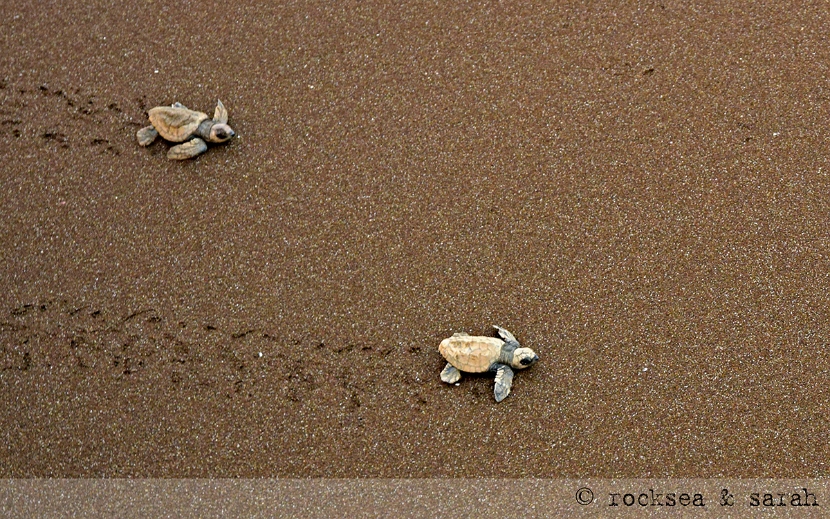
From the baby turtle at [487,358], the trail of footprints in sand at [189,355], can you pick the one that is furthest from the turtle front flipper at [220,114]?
the baby turtle at [487,358]

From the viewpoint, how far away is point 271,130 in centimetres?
270

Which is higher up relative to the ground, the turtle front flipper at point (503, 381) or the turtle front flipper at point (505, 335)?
the turtle front flipper at point (505, 335)

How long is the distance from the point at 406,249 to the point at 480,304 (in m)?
0.33

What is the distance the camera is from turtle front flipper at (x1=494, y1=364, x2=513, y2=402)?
2.23m

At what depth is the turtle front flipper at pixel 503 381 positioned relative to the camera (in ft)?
7.32

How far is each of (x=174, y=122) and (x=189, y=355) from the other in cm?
87

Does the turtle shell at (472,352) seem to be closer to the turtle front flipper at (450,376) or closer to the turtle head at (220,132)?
the turtle front flipper at (450,376)

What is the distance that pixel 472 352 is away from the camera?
2.23 m

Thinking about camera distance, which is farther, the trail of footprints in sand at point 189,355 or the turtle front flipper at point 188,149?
the turtle front flipper at point 188,149

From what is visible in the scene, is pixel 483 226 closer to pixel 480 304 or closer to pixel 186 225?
pixel 480 304

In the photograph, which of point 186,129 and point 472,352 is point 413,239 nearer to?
point 472,352

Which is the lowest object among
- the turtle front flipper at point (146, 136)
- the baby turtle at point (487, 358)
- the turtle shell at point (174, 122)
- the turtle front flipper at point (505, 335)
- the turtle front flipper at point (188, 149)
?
the baby turtle at point (487, 358)

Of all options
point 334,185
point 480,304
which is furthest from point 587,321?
point 334,185

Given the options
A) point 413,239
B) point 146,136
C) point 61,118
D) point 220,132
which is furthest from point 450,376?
point 61,118
